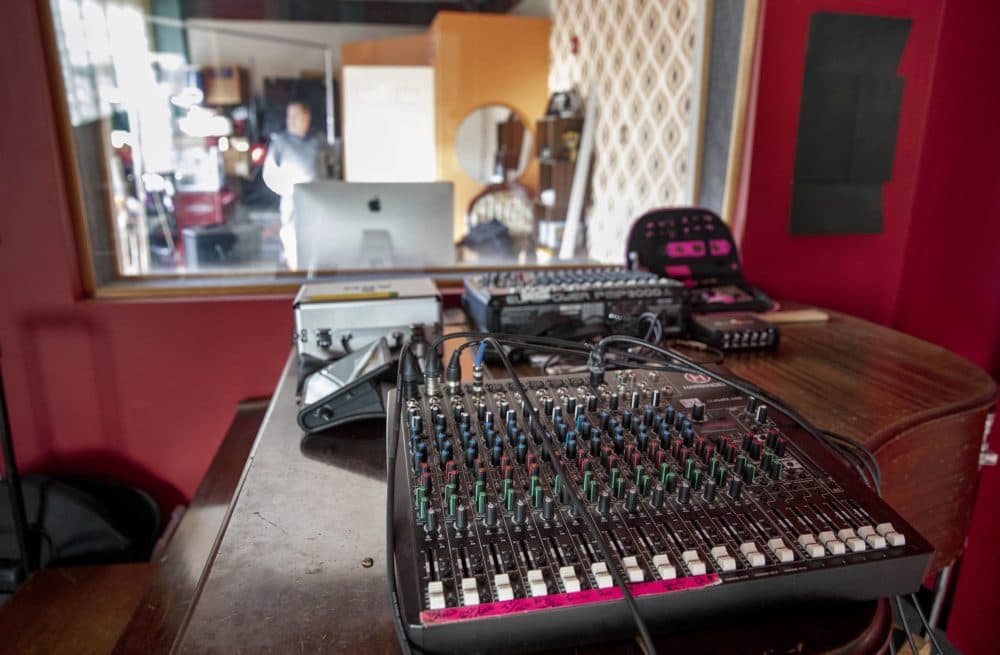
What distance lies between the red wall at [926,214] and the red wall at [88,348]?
150 cm

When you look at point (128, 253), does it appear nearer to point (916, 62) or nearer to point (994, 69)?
point (916, 62)

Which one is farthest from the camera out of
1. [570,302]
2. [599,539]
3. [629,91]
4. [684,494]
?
[629,91]

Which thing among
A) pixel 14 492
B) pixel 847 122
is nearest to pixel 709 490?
pixel 14 492

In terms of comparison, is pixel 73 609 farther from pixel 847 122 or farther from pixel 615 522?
pixel 847 122

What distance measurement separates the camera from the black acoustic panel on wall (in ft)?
6.18

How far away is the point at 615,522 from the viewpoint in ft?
2.15

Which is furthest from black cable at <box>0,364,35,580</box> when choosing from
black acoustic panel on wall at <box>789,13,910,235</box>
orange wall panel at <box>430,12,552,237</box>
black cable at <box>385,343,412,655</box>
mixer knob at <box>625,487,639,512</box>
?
orange wall panel at <box>430,12,552,237</box>

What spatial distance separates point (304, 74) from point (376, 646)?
397 centimetres

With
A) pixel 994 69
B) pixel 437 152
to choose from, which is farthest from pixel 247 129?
pixel 994 69

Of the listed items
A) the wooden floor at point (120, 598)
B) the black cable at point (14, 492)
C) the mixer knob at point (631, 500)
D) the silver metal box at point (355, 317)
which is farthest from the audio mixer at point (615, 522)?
the black cable at point (14, 492)

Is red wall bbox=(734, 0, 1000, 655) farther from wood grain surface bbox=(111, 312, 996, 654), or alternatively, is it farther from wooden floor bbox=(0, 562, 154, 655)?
wooden floor bbox=(0, 562, 154, 655)

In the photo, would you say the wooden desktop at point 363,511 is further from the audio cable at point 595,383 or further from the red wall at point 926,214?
the red wall at point 926,214

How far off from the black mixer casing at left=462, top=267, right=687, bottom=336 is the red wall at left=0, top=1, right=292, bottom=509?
2.36 ft

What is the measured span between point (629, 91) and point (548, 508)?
2.50 metres
